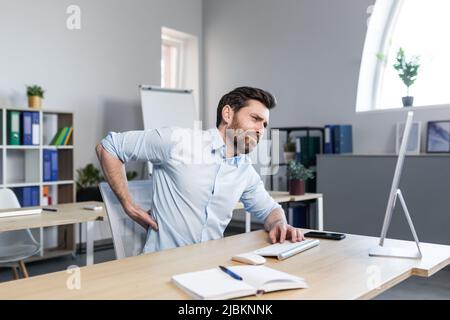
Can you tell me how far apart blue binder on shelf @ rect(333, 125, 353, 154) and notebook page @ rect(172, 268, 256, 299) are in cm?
371

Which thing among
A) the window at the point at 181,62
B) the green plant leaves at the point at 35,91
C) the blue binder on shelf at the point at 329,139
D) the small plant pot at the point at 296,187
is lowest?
the small plant pot at the point at 296,187

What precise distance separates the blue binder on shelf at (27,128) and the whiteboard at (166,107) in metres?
1.24

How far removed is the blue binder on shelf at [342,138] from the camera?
15.4ft

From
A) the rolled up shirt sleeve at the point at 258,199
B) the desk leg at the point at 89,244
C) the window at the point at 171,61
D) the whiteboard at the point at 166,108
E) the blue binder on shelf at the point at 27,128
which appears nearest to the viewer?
the rolled up shirt sleeve at the point at 258,199

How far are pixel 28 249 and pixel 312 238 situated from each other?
6.52 feet

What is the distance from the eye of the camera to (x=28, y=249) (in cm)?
292

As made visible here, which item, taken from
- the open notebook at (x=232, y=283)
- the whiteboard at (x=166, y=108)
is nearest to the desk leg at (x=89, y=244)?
the open notebook at (x=232, y=283)

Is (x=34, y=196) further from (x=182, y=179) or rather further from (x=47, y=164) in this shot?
(x=182, y=179)

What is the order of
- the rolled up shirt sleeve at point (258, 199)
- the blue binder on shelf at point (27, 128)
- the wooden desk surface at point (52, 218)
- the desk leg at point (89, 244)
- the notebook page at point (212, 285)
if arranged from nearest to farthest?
1. the notebook page at point (212, 285)
2. the rolled up shirt sleeve at point (258, 199)
3. the wooden desk surface at point (52, 218)
4. the desk leg at point (89, 244)
5. the blue binder on shelf at point (27, 128)

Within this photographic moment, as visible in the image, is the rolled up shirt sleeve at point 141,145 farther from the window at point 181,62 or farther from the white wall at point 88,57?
the window at point 181,62
